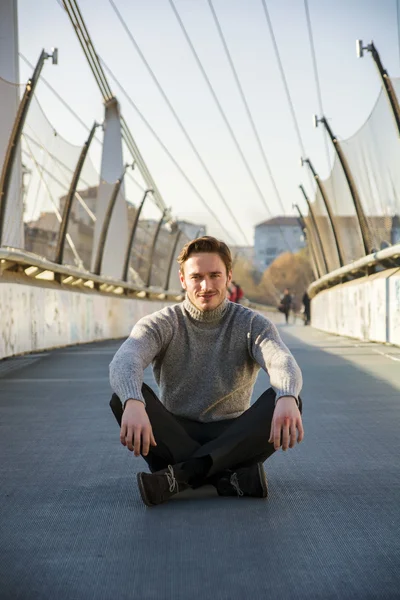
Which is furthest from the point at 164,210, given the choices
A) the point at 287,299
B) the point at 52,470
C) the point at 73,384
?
the point at 52,470

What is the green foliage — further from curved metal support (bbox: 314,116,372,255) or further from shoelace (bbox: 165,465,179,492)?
shoelace (bbox: 165,465,179,492)

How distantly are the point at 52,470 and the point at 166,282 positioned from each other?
38767mm

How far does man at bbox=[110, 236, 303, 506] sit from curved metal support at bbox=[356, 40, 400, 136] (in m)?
11.1

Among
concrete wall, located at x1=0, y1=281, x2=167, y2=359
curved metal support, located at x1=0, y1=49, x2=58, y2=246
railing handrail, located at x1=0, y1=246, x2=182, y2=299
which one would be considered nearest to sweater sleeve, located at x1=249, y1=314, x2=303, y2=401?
concrete wall, located at x1=0, y1=281, x2=167, y2=359

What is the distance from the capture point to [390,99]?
49.2 ft

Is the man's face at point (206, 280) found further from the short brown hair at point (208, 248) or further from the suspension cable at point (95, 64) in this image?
the suspension cable at point (95, 64)

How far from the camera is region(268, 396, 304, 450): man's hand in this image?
3.93 meters

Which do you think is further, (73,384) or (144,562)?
(73,384)

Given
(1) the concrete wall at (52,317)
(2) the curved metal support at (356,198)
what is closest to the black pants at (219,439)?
(1) the concrete wall at (52,317)

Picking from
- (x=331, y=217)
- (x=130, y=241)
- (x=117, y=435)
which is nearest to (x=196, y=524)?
(x=117, y=435)

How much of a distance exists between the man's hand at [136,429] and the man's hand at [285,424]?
48 cm

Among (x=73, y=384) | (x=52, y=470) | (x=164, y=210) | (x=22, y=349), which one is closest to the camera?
(x=52, y=470)

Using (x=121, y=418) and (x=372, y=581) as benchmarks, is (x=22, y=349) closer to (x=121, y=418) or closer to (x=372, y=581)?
(x=121, y=418)

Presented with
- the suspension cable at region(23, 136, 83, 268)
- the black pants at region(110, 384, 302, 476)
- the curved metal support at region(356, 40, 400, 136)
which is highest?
the curved metal support at region(356, 40, 400, 136)
